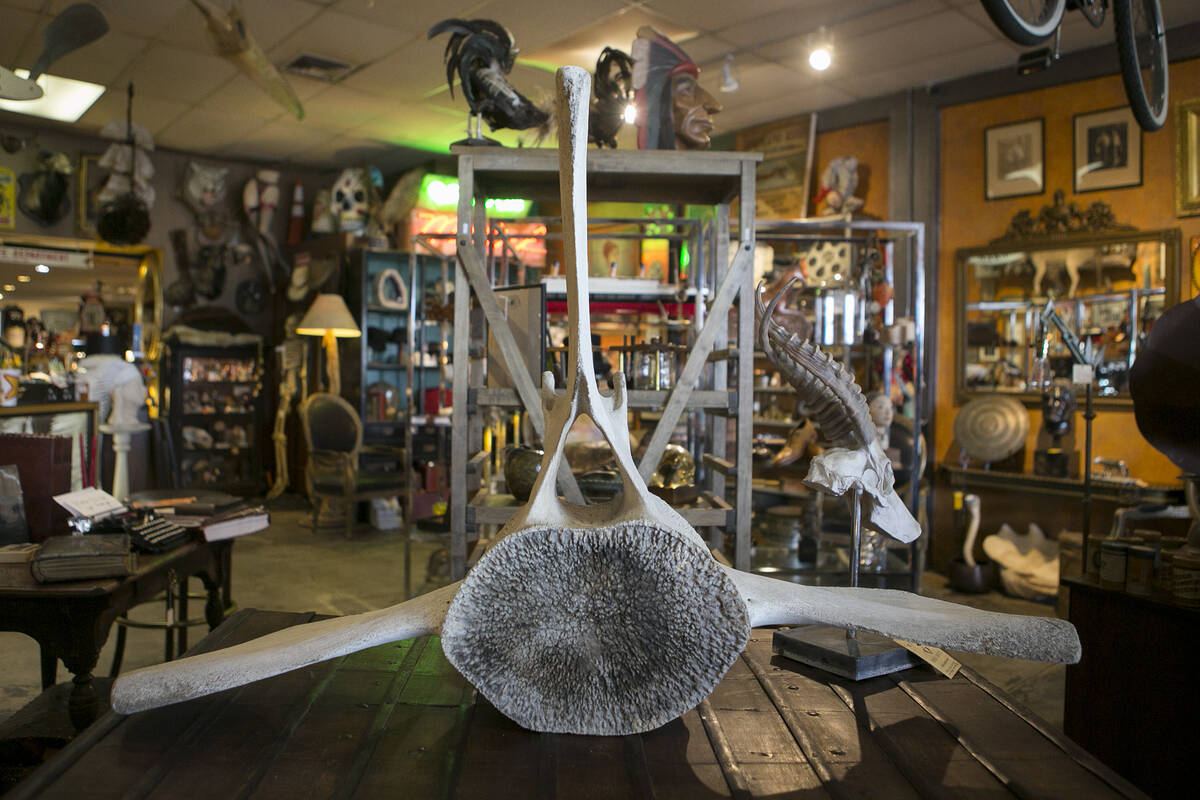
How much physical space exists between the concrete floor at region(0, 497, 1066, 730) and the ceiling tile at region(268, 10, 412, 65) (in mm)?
3209

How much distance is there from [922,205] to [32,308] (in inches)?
322

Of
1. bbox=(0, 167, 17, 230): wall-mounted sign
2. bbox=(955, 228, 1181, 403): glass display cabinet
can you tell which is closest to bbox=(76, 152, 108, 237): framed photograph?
bbox=(0, 167, 17, 230): wall-mounted sign

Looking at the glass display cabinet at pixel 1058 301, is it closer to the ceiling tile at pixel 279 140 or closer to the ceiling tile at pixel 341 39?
the ceiling tile at pixel 341 39

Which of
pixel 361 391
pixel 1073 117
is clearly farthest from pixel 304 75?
pixel 1073 117

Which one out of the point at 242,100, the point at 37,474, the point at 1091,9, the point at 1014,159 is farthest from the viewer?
the point at 242,100

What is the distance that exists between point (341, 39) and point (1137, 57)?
14.0 feet

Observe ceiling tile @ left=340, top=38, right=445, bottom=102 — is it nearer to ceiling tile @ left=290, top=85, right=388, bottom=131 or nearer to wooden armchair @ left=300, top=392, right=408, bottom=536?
ceiling tile @ left=290, top=85, right=388, bottom=131

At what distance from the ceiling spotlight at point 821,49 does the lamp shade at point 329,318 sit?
13.9 ft

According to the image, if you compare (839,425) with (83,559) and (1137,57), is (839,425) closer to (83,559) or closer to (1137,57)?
(83,559)

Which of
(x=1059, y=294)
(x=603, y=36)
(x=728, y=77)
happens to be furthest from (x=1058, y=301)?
(x=603, y=36)

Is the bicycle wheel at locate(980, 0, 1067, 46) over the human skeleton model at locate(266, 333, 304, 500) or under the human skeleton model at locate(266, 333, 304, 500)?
over

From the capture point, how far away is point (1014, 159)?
207 inches

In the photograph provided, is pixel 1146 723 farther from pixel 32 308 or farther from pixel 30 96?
pixel 32 308

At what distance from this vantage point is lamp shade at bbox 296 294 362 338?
6.86 m
